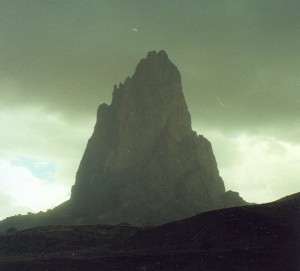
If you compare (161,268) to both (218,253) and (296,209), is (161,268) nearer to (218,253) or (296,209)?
(218,253)

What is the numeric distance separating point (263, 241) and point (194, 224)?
62.3 ft

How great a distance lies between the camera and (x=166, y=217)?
19150 centimetres

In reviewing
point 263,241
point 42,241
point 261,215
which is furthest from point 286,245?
point 42,241

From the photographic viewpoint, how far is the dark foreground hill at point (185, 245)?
57.4 meters

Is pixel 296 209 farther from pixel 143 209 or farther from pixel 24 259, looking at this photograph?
pixel 143 209

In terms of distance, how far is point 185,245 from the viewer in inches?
2736

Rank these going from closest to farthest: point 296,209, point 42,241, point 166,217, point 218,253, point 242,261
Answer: point 242,261 → point 218,253 → point 296,209 → point 42,241 → point 166,217

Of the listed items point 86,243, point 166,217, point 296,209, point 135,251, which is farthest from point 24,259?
point 166,217

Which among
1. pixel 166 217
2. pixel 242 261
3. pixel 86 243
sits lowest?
pixel 242 261

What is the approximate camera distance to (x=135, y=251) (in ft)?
233

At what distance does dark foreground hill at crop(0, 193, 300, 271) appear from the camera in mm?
57406

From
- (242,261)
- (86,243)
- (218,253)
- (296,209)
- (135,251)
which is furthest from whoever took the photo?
(86,243)

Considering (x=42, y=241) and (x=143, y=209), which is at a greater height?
(x=143, y=209)

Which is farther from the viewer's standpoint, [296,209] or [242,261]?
[296,209]
